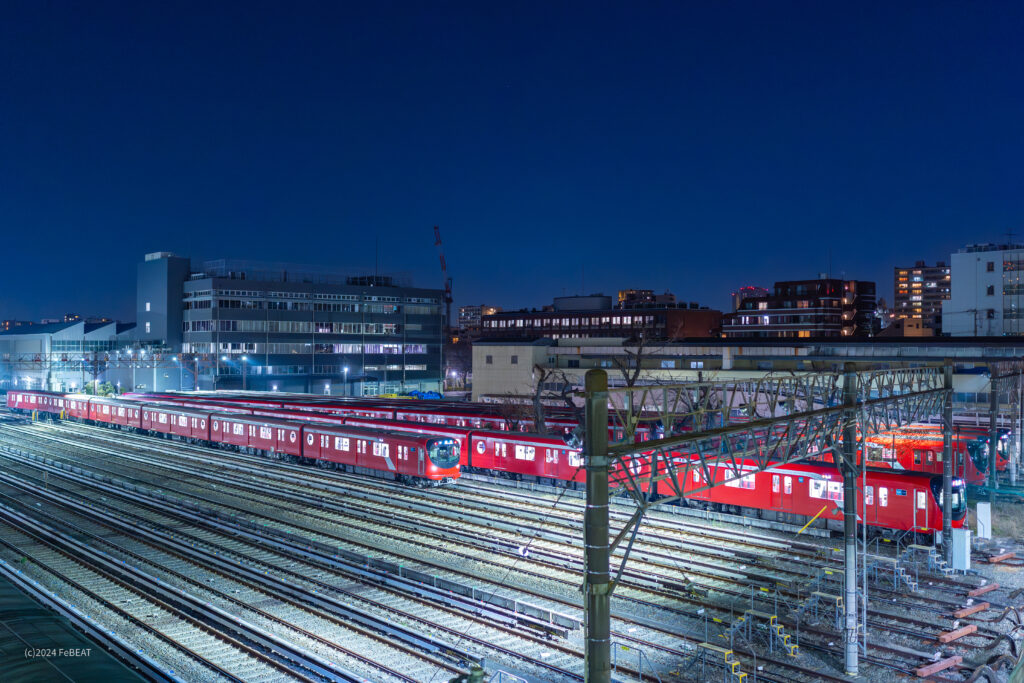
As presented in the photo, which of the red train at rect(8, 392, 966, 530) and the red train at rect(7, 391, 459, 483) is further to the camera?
the red train at rect(7, 391, 459, 483)

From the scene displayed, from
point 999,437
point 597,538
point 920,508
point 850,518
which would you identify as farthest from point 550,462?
point 597,538

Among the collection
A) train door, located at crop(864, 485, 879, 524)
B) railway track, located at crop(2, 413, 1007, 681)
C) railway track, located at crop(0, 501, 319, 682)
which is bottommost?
railway track, located at crop(0, 501, 319, 682)

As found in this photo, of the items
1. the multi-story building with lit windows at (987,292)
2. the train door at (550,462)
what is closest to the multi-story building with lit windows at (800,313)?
the multi-story building with lit windows at (987,292)

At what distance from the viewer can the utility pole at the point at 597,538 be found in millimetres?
10438

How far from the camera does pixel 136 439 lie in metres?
59.2

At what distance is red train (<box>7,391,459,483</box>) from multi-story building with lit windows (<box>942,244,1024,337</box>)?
66327 mm

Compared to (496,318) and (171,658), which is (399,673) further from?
(496,318)

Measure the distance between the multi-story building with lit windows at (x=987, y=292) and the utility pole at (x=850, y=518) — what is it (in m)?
73.3

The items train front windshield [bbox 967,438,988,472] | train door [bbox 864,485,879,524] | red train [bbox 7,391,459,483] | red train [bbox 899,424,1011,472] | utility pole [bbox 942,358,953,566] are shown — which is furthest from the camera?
red train [bbox 899,424,1011,472]

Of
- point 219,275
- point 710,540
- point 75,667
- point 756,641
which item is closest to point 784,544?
point 710,540

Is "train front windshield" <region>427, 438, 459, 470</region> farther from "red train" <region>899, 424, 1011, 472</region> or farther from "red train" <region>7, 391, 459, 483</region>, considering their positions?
"red train" <region>899, 424, 1011, 472</region>

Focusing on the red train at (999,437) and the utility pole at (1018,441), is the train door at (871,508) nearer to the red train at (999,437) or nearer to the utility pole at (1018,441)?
the red train at (999,437)

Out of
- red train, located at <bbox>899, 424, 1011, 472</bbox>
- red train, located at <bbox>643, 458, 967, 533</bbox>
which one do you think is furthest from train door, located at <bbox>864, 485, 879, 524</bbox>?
red train, located at <bbox>899, 424, 1011, 472</bbox>

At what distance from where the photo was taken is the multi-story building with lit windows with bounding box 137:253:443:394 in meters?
86.3
